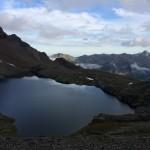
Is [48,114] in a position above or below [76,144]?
above

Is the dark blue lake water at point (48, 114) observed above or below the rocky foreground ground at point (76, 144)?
above

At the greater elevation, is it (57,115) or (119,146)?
(57,115)

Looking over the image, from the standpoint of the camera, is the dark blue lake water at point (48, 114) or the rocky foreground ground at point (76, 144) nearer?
the rocky foreground ground at point (76, 144)

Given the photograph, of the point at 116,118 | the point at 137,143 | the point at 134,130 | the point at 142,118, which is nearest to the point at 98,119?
the point at 116,118

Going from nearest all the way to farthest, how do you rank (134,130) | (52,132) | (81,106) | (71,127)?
1. (134,130)
2. (52,132)
3. (71,127)
4. (81,106)

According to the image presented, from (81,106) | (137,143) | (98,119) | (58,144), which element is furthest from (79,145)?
(81,106)

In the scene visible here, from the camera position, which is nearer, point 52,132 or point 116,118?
point 52,132

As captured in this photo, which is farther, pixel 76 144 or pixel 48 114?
pixel 48 114

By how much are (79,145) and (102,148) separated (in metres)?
5.98

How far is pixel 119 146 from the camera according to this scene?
246 feet

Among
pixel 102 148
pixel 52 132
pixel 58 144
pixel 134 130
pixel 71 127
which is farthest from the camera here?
pixel 71 127

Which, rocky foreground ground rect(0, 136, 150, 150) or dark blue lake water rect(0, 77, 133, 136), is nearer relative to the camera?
rocky foreground ground rect(0, 136, 150, 150)

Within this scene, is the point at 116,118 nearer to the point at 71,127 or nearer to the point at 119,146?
the point at 71,127

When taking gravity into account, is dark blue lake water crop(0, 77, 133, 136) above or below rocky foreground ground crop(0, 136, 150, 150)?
above
